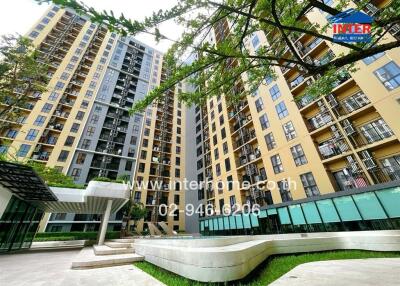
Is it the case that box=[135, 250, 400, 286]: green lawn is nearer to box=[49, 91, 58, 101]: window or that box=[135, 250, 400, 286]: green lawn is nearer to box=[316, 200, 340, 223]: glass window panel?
box=[316, 200, 340, 223]: glass window panel

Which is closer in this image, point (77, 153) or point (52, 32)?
point (77, 153)

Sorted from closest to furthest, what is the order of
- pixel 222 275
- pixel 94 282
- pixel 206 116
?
pixel 222 275, pixel 94 282, pixel 206 116

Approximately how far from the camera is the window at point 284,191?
783 inches

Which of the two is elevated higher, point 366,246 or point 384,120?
point 384,120

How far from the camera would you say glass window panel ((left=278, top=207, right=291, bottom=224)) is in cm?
1918

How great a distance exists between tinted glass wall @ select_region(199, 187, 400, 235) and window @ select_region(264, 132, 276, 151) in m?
7.56

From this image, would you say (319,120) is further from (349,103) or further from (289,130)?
(289,130)

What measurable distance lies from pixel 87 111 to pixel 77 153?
9667 mm

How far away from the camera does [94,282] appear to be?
15.9ft

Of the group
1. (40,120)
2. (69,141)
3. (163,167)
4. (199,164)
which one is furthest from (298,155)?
(40,120)

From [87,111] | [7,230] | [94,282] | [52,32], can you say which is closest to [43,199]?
[7,230]

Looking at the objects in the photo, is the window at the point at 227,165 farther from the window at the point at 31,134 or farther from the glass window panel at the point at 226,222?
the window at the point at 31,134

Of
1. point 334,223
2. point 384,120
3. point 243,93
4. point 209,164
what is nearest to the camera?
point 243,93

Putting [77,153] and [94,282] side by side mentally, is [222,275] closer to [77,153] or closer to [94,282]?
[94,282]
